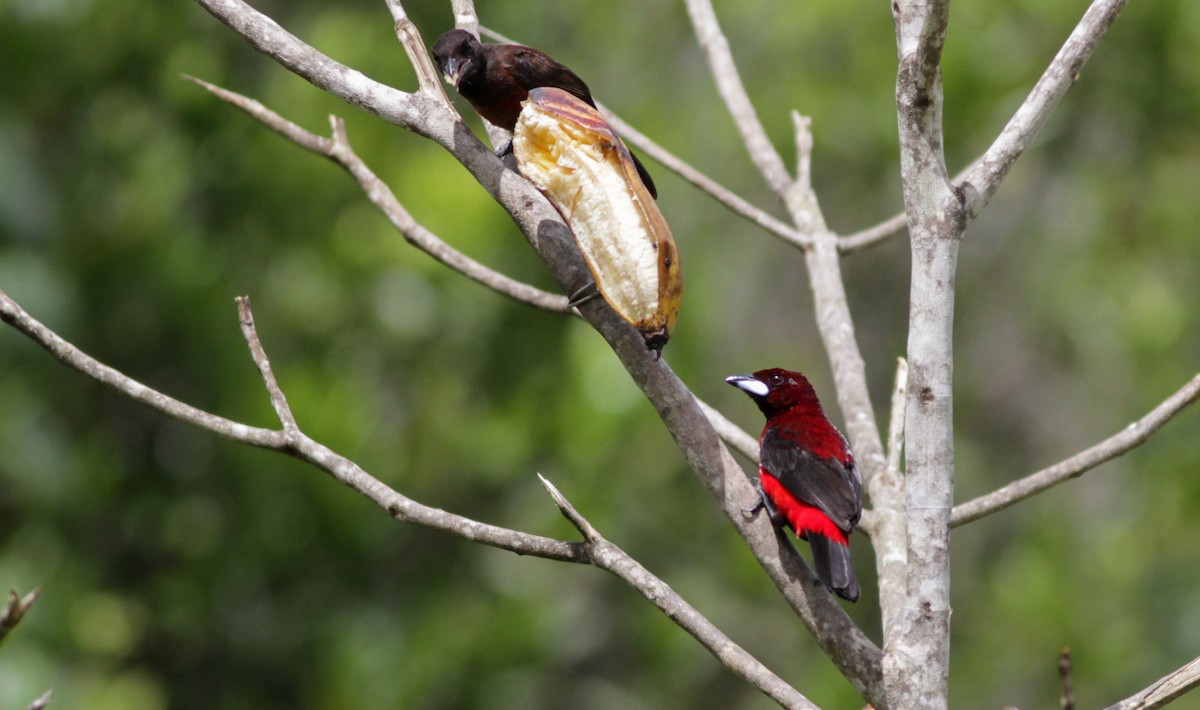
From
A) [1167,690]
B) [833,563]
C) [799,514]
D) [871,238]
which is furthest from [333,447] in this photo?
[1167,690]

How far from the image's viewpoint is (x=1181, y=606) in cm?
833

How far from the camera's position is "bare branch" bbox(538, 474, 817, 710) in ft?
6.30

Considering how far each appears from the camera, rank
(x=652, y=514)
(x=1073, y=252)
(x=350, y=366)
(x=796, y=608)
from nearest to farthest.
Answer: (x=796, y=608)
(x=350, y=366)
(x=652, y=514)
(x=1073, y=252)

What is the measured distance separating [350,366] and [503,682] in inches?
63.3

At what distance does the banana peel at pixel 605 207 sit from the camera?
2025 mm

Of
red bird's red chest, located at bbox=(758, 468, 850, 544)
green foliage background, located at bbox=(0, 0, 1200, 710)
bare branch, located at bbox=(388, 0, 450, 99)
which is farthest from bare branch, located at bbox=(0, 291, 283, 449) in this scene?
green foliage background, located at bbox=(0, 0, 1200, 710)

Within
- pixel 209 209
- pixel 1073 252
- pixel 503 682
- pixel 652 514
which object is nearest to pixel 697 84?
pixel 1073 252

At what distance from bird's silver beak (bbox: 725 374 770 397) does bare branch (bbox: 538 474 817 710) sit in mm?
1410

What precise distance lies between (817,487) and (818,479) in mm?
29

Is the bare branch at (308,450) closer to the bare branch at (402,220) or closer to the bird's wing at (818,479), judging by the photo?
the bare branch at (402,220)

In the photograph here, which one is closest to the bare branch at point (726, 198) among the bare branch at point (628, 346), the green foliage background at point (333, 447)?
the bare branch at point (628, 346)

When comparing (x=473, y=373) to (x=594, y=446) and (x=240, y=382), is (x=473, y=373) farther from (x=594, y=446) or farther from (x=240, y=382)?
(x=240, y=382)

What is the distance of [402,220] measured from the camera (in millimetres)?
3094

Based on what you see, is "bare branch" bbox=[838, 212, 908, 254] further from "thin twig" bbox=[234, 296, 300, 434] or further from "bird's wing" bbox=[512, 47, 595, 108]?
"thin twig" bbox=[234, 296, 300, 434]
